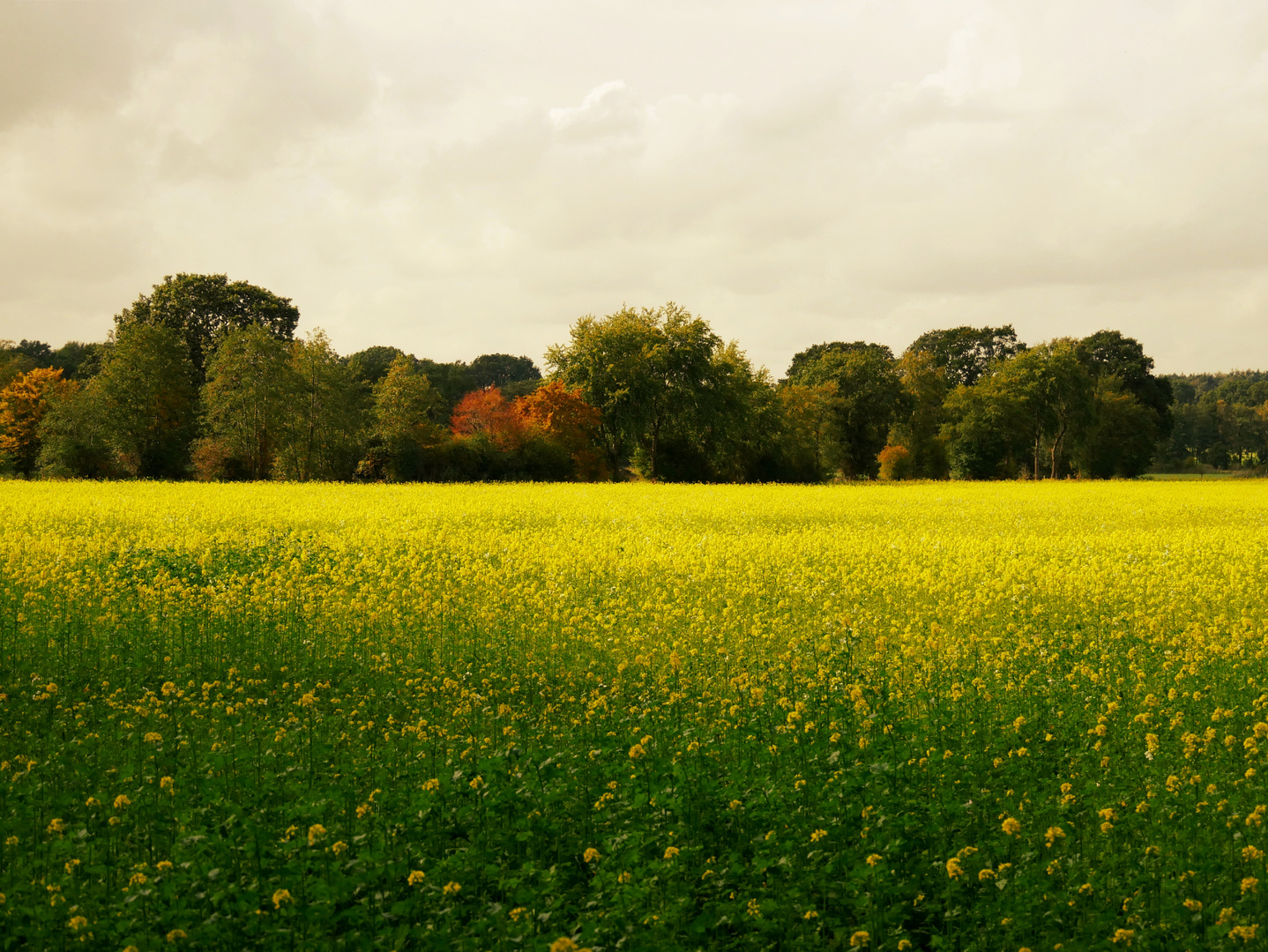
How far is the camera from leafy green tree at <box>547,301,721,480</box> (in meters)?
51.4

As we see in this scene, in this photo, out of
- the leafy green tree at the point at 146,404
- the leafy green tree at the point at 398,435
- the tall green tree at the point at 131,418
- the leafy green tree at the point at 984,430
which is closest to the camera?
the tall green tree at the point at 131,418

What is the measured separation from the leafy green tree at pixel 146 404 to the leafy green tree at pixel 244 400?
2140 millimetres

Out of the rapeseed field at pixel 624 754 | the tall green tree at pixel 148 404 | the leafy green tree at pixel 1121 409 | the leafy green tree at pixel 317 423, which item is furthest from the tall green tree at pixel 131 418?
the leafy green tree at pixel 1121 409

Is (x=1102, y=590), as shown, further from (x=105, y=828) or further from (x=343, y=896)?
(x=105, y=828)

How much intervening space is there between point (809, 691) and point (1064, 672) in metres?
3.11

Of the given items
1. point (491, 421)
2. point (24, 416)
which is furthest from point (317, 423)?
point (24, 416)

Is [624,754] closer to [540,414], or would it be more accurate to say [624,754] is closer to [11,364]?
[540,414]

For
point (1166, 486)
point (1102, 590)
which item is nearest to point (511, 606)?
point (1102, 590)

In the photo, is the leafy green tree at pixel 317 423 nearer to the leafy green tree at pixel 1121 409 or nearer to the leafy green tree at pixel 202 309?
the leafy green tree at pixel 202 309

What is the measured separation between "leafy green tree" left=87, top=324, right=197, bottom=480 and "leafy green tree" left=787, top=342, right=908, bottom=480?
49.7m

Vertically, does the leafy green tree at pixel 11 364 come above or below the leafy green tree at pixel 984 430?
above

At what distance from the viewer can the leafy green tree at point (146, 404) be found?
154ft

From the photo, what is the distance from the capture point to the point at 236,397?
4669cm

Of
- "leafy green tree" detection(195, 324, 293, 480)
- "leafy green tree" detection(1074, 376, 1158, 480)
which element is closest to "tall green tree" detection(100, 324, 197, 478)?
"leafy green tree" detection(195, 324, 293, 480)
